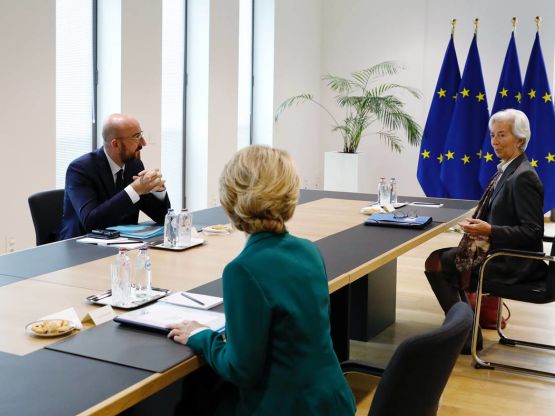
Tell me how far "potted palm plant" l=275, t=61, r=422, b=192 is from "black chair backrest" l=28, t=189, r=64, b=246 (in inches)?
Result: 190

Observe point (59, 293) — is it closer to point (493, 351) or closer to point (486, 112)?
point (493, 351)

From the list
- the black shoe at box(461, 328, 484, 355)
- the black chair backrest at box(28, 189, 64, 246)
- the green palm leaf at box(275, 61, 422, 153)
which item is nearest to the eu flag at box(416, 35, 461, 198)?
the green palm leaf at box(275, 61, 422, 153)

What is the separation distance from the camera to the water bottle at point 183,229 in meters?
3.36

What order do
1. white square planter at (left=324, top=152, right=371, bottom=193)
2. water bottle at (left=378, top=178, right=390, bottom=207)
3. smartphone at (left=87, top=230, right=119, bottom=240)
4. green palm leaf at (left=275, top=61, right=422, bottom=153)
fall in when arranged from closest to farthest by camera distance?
smartphone at (left=87, top=230, right=119, bottom=240), water bottle at (left=378, top=178, right=390, bottom=207), green palm leaf at (left=275, top=61, right=422, bottom=153), white square planter at (left=324, top=152, right=371, bottom=193)

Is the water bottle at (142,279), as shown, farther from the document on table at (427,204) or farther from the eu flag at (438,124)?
the eu flag at (438,124)

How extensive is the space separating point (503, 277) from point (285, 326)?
8.22 ft

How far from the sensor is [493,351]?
4.44m

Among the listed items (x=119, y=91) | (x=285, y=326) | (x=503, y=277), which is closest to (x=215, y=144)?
(x=119, y=91)

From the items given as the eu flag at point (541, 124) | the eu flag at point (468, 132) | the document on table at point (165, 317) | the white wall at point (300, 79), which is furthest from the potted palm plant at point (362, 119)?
the document on table at point (165, 317)

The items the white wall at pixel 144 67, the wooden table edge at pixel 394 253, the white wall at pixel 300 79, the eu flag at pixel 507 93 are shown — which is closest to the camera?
the wooden table edge at pixel 394 253

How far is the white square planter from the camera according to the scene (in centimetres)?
869

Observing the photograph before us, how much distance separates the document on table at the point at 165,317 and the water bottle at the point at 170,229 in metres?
0.93

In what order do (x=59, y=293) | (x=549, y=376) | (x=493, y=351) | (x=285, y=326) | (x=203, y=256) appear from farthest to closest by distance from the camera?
(x=493, y=351), (x=549, y=376), (x=203, y=256), (x=59, y=293), (x=285, y=326)

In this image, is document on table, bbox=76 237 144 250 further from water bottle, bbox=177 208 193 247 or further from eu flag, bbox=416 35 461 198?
eu flag, bbox=416 35 461 198
